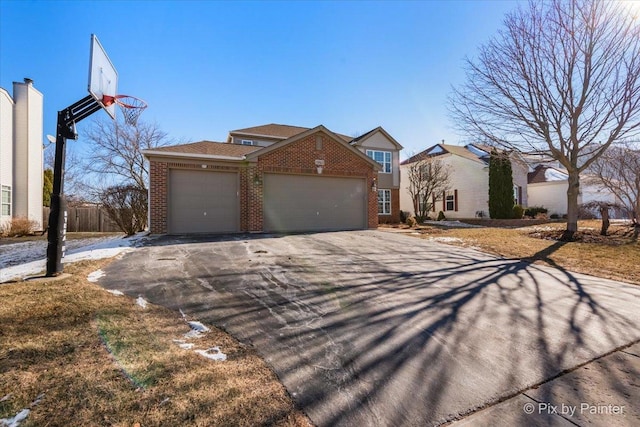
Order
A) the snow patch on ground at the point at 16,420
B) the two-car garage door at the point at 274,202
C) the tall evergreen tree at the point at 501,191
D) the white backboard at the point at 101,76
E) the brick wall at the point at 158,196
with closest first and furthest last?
1. the snow patch on ground at the point at 16,420
2. the white backboard at the point at 101,76
3. the brick wall at the point at 158,196
4. the two-car garage door at the point at 274,202
5. the tall evergreen tree at the point at 501,191

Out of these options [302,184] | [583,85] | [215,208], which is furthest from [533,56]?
[215,208]

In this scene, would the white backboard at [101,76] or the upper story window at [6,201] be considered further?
the upper story window at [6,201]

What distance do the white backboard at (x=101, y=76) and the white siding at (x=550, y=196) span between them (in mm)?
28154

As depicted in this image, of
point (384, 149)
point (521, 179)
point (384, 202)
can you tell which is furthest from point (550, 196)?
point (384, 149)

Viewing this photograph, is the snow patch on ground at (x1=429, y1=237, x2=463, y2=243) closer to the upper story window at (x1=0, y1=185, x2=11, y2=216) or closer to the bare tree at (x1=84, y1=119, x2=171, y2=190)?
the upper story window at (x1=0, y1=185, x2=11, y2=216)

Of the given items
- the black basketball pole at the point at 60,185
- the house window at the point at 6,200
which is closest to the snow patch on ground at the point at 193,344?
the black basketball pole at the point at 60,185

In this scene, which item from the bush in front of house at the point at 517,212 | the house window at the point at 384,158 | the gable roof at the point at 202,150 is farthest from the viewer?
the bush in front of house at the point at 517,212

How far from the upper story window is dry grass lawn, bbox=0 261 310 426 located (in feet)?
49.3

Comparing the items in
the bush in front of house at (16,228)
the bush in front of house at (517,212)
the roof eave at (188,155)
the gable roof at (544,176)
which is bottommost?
the bush in front of house at (16,228)

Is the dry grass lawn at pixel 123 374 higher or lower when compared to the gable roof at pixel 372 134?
lower

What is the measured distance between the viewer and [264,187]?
11867 mm

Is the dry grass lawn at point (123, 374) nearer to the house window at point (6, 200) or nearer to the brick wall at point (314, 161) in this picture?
the brick wall at point (314, 161)

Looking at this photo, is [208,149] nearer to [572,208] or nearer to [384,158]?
[384,158]

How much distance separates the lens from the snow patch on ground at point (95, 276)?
503cm
